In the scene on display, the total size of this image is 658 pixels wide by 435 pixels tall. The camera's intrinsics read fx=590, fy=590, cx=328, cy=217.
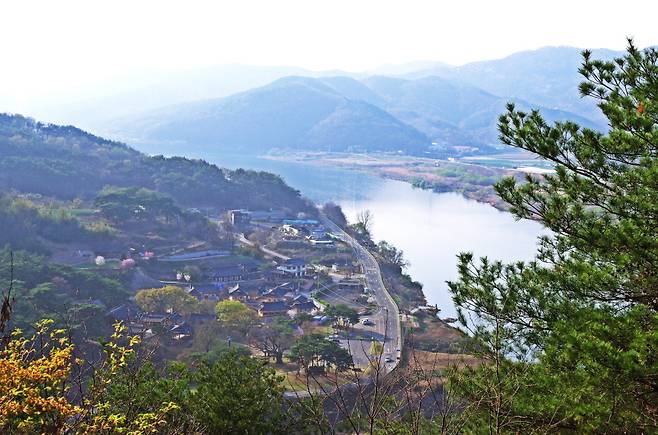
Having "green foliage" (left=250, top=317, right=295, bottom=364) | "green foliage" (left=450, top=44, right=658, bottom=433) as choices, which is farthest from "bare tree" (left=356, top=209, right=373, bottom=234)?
"green foliage" (left=450, top=44, right=658, bottom=433)

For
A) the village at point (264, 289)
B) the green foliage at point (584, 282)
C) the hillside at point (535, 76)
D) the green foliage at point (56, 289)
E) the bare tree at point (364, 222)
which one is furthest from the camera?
the hillside at point (535, 76)

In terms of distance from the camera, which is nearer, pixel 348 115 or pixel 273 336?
pixel 273 336

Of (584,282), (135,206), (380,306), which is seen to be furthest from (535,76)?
(584,282)

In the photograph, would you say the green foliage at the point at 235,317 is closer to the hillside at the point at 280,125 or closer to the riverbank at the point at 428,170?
the riverbank at the point at 428,170

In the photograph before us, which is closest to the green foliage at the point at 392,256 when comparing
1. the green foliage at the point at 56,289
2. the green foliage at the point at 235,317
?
the green foliage at the point at 235,317

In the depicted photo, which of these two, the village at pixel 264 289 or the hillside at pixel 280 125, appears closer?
the village at pixel 264 289

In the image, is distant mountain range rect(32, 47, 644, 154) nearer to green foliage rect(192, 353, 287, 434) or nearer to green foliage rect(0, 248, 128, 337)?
green foliage rect(0, 248, 128, 337)

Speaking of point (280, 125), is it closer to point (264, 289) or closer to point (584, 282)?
point (264, 289)
